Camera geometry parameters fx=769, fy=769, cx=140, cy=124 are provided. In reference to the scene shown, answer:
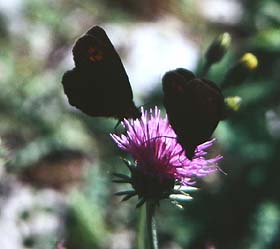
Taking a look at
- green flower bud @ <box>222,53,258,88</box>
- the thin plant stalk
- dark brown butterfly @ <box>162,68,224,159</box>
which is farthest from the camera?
green flower bud @ <box>222,53,258,88</box>

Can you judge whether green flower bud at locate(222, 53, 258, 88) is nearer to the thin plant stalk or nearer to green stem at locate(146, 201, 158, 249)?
the thin plant stalk

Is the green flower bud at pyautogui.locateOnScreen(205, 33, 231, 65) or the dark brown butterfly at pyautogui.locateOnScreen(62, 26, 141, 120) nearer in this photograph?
the dark brown butterfly at pyautogui.locateOnScreen(62, 26, 141, 120)

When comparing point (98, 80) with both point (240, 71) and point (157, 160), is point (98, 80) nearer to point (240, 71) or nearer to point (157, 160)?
point (157, 160)

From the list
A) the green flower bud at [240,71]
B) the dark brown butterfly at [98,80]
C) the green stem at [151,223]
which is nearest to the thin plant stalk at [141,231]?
the green stem at [151,223]

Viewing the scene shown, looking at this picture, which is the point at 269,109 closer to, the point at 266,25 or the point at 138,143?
the point at 266,25

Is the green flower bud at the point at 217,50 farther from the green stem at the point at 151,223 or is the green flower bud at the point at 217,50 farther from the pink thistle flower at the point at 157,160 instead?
the green stem at the point at 151,223

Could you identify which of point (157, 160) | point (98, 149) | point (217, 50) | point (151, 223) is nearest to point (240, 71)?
point (217, 50)

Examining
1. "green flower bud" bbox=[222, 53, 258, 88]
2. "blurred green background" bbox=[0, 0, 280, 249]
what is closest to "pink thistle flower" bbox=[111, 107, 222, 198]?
"green flower bud" bbox=[222, 53, 258, 88]

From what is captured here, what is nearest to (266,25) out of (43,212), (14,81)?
(14,81)
